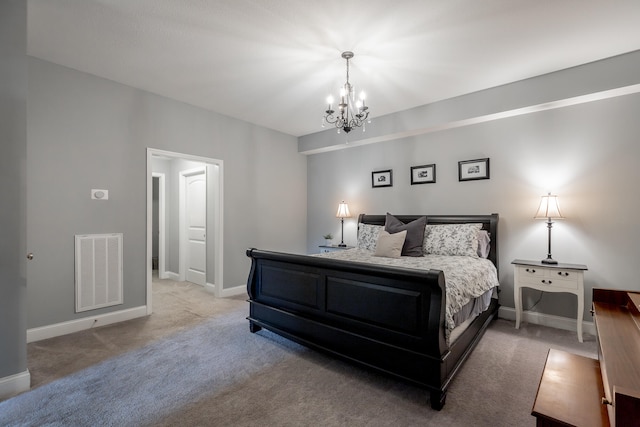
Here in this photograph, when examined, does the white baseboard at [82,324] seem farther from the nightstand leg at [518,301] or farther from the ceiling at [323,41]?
the nightstand leg at [518,301]

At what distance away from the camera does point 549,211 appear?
10.2 ft

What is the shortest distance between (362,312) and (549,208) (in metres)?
2.38

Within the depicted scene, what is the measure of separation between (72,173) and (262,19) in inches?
99.7

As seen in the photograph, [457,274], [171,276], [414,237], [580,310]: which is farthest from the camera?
[171,276]

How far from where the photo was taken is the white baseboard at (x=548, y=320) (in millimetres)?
3064

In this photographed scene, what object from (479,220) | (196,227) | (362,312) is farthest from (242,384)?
(196,227)

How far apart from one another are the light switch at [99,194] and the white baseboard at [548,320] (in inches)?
189

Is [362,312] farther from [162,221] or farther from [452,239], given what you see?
[162,221]

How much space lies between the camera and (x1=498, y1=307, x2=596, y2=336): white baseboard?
3064mm

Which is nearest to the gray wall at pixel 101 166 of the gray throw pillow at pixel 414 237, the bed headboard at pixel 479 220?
the gray throw pillow at pixel 414 237

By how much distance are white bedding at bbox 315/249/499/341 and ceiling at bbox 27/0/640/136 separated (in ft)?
6.45

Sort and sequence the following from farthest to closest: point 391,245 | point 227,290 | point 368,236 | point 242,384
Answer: point 227,290, point 368,236, point 391,245, point 242,384

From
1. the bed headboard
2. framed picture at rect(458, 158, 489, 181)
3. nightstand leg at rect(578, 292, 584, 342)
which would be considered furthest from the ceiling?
nightstand leg at rect(578, 292, 584, 342)

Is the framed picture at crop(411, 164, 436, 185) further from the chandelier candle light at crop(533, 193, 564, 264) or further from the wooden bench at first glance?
the wooden bench
